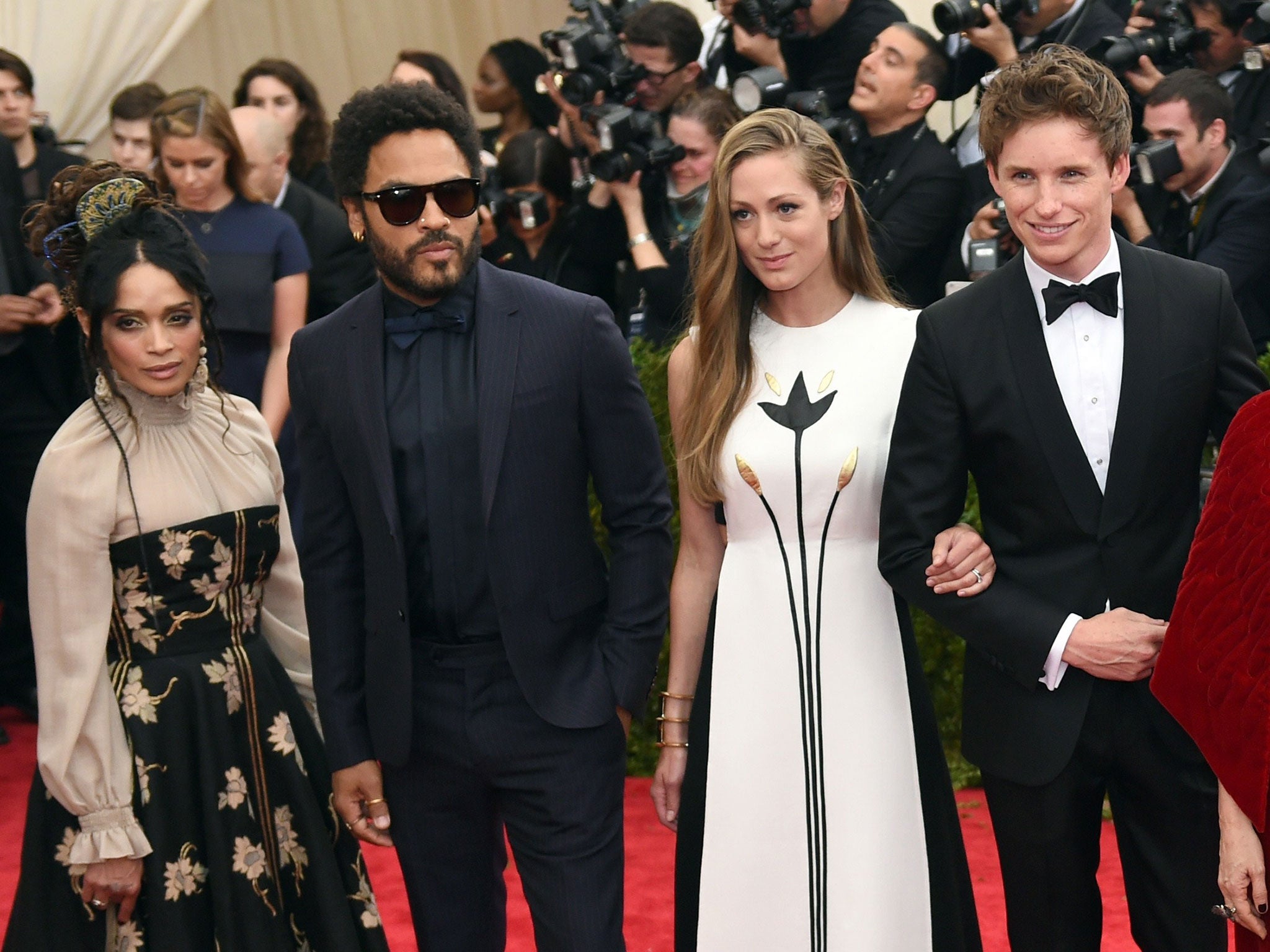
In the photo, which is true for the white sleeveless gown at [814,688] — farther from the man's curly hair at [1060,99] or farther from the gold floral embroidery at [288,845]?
the gold floral embroidery at [288,845]

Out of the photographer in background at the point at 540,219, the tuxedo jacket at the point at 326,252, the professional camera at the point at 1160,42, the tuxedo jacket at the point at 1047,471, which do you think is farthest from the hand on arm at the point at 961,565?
the tuxedo jacket at the point at 326,252

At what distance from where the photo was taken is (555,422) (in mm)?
2473

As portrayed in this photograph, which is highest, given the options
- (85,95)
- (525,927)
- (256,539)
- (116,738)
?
(85,95)

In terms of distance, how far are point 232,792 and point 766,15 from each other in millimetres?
3152

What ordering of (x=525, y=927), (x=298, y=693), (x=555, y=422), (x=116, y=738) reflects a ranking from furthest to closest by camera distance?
(x=525, y=927)
(x=298, y=693)
(x=116, y=738)
(x=555, y=422)

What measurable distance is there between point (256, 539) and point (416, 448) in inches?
20.3

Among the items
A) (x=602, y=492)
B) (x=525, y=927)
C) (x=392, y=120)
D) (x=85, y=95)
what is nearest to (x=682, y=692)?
(x=602, y=492)

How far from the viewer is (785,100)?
4.59 meters

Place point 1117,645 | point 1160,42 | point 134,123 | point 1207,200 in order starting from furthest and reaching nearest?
point 134,123
point 1160,42
point 1207,200
point 1117,645

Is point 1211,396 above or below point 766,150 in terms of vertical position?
below

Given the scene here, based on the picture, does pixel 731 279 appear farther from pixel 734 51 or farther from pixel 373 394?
pixel 734 51

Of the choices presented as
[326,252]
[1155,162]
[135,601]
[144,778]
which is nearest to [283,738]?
[144,778]

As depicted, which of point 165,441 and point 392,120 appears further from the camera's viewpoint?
point 165,441

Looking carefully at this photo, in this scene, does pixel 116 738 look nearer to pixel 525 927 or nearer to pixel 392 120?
pixel 392 120
